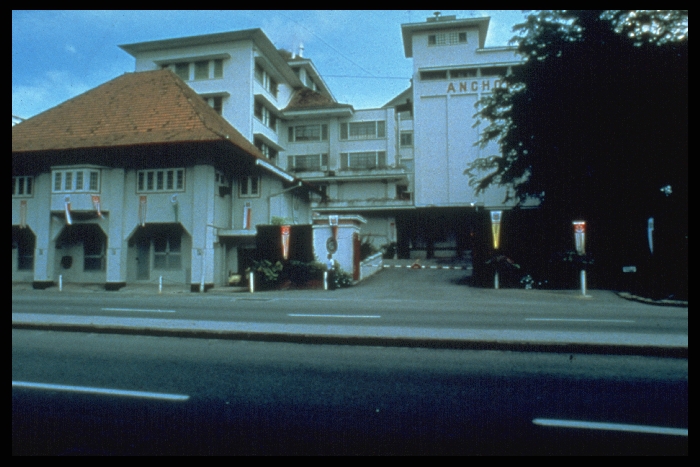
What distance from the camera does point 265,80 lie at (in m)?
37.7

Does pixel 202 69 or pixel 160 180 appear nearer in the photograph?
pixel 160 180

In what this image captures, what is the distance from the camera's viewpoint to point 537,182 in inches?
963

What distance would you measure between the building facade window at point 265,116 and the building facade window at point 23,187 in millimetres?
15312

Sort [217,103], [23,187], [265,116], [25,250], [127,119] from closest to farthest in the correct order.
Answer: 1. [23,187]
2. [127,119]
3. [25,250]
4. [217,103]
5. [265,116]

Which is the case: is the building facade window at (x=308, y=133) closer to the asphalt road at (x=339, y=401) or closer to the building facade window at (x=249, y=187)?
the building facade window at (x=249, y=187)

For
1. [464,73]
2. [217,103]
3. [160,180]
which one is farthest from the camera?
[464,73]

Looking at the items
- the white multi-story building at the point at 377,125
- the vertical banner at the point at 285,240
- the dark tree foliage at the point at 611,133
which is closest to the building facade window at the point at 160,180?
the vertical banner at the point at 285,240

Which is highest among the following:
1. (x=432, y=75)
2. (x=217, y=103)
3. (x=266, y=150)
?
(x=432, y=75)

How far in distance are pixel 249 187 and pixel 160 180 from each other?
4741mm

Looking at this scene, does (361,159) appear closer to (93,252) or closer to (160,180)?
(160,180)

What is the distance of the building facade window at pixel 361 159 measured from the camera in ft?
148

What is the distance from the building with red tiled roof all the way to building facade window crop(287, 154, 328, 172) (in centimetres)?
1893

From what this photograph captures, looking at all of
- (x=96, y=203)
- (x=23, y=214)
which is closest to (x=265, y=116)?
(x=96, y=203)
